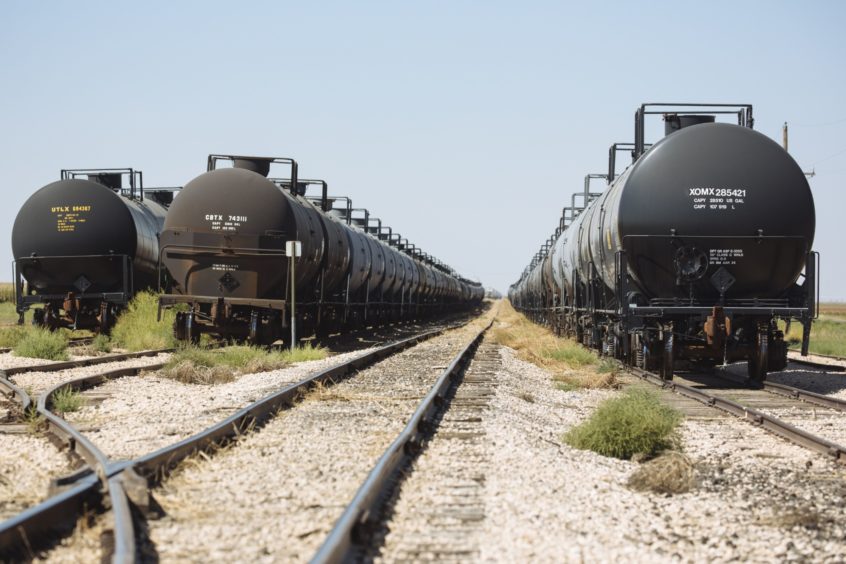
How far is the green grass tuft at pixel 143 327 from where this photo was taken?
1938 centimetres

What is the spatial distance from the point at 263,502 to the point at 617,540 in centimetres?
204

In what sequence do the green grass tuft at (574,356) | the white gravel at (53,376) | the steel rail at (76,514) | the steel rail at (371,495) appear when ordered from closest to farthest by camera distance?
the steel rail at (371,495) → the steel rail at (76,514) → the white gravel at (53,376) → the green grass tuft at (574,356)

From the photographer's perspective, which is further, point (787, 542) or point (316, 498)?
point (316, 498)

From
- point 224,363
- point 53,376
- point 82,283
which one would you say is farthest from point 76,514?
point 82,283

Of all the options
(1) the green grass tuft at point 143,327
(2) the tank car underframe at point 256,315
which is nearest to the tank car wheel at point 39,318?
(1) the green grass tuft at point 143,327

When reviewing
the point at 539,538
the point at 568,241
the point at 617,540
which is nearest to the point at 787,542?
the point at 617,540

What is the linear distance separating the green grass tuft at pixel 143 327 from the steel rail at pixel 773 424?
11.7m

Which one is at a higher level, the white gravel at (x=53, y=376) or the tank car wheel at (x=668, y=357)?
the tank car wheel at (x=668, y=357)

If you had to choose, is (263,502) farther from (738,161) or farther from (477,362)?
(477,362)

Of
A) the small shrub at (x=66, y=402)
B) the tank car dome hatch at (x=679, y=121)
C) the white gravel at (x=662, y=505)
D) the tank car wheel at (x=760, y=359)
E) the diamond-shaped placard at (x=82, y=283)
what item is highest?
the tank car dome hatch at (x=679, y=121)

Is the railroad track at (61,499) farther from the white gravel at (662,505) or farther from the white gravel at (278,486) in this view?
the white gravel at (662,505)

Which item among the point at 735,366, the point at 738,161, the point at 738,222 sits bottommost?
the point at 735,366

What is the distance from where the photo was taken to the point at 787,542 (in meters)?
4.55

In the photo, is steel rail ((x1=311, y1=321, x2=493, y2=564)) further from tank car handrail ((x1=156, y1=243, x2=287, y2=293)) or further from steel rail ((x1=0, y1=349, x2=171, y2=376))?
tank car handrail ((x1=156, y1=243, x2=287, y2=293))
